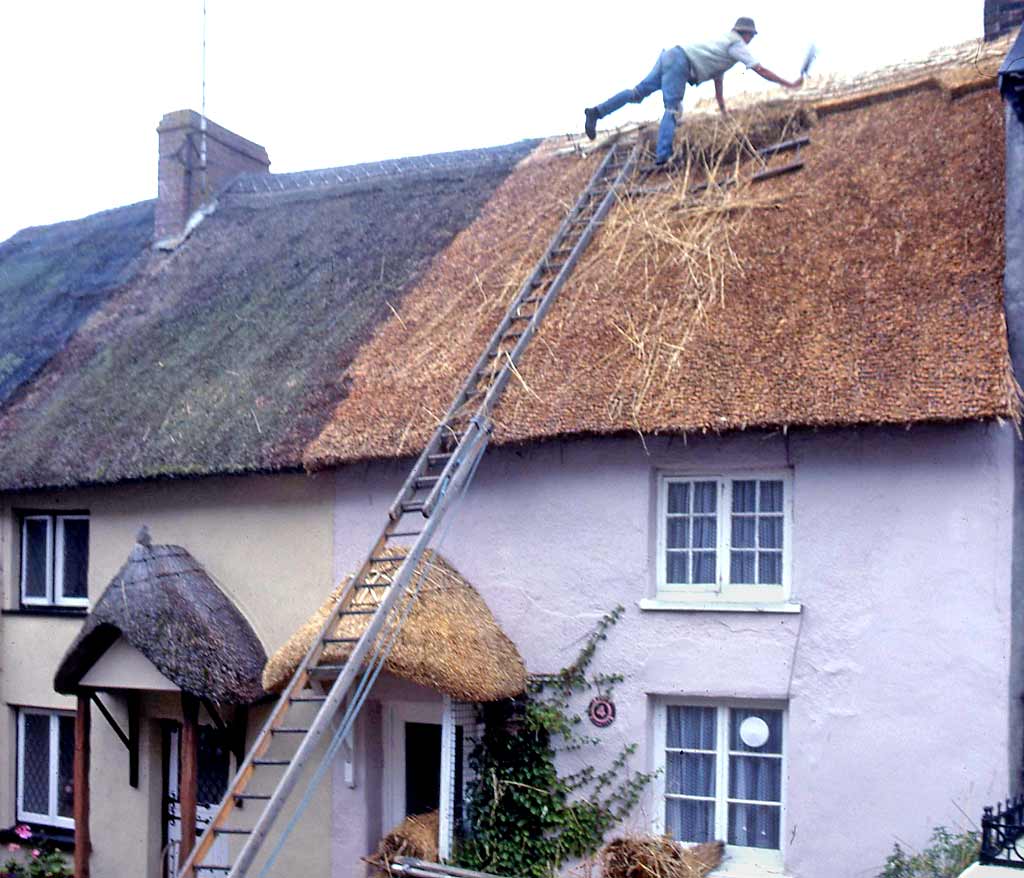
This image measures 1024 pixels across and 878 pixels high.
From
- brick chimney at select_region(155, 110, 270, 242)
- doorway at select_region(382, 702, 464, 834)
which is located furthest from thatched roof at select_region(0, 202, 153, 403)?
doorway at select_region(382, 702, 464, 834)

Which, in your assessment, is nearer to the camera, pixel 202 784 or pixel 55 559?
pixel 202 784

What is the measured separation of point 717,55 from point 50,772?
34.8 ft

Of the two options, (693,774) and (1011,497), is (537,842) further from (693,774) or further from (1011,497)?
(1011,497)

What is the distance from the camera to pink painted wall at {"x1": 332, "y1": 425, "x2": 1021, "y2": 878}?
360 inches

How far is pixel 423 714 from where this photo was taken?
1129 centimetres

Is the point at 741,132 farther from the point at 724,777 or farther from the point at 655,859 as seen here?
the point at 655,859

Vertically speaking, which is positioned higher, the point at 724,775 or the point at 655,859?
the point at 724,775

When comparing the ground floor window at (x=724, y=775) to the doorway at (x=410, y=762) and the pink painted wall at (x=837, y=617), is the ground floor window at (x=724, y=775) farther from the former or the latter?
the doorway at (x=410, y=762)

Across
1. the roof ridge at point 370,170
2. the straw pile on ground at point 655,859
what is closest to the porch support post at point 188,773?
the straw pile on ground at point 655,859

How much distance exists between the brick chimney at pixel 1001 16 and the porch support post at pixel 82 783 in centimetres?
1154

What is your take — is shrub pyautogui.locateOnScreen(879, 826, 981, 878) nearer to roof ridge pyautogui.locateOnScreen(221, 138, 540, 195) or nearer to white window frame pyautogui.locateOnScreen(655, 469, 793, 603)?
white window frame pyautogui.locateOnScreen(655, 469, 793, 603)

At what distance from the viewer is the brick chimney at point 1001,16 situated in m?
13.6

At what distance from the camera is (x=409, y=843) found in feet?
34.2

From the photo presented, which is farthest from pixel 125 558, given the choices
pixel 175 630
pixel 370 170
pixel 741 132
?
pixel 741 132
